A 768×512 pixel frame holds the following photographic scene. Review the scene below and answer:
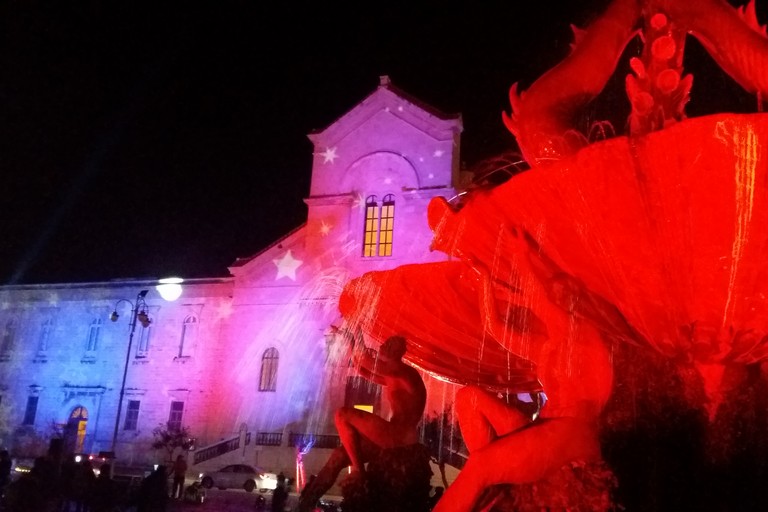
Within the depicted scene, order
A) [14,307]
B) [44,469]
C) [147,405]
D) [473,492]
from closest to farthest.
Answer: [473,492] → [44,469] → [147,405] → [14,307]

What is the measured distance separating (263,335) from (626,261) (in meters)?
25.6

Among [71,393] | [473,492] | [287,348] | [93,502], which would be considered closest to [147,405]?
[71,393]

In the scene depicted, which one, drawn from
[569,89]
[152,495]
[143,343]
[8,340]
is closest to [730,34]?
[569,89]

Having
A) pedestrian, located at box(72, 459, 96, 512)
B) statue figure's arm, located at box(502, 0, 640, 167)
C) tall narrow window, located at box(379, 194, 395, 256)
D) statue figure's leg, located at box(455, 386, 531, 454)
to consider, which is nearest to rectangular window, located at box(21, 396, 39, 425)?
tall narrow window, located at box(379, 194, 395, 256)

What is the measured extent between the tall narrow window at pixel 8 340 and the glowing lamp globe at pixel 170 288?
31.9 feet

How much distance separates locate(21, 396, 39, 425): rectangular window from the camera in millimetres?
34594

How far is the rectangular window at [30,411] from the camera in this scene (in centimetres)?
3459

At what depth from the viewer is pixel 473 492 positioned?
4.90 meters

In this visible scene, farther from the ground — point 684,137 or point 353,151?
point 353,151

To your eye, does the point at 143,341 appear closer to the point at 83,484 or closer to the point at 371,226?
the point at 371,226

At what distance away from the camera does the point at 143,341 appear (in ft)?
108

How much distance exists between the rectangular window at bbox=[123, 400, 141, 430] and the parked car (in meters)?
8.59

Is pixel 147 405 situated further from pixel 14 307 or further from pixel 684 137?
pixel 684 137

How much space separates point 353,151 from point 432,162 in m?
3.73
